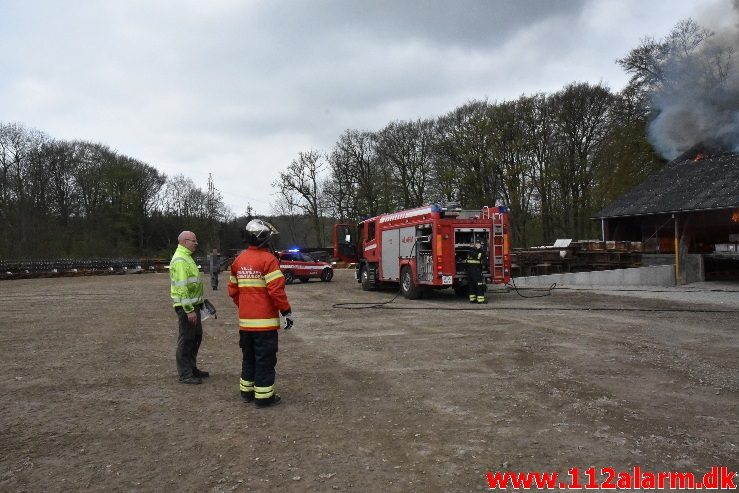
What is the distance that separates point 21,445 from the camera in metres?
4.20

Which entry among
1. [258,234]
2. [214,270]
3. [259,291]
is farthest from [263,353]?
[214,270]

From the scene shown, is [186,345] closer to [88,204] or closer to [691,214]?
[691,214]

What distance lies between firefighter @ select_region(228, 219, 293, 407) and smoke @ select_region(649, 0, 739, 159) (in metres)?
22.3

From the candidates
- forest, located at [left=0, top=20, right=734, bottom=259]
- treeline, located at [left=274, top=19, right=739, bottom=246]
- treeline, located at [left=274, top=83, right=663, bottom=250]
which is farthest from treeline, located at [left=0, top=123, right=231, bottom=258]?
treeline, located at [left=274, top=83, right=663, bottom=250]

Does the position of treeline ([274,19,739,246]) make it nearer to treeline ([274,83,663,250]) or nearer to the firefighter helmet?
treeline ([274,83,663,250])

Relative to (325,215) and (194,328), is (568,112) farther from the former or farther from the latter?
(194,328)

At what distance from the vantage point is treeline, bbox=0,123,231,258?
37.6 metres

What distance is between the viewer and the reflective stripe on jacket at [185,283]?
5922 mm

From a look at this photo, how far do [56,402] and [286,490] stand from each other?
3279mm

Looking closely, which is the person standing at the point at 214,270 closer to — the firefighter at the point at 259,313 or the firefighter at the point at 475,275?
the firefighter at the point at 475,275

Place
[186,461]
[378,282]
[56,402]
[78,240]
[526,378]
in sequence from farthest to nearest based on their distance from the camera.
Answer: [78,240] → [378,282] → [526,378] → [56,402] → [186,461]

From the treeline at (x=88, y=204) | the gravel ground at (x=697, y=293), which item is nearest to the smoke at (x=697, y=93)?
the gravel ground at (x=697, y=293)

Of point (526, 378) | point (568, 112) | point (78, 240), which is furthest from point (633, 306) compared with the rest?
point (78, 240)

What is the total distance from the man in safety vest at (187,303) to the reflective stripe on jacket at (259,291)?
102 cm
